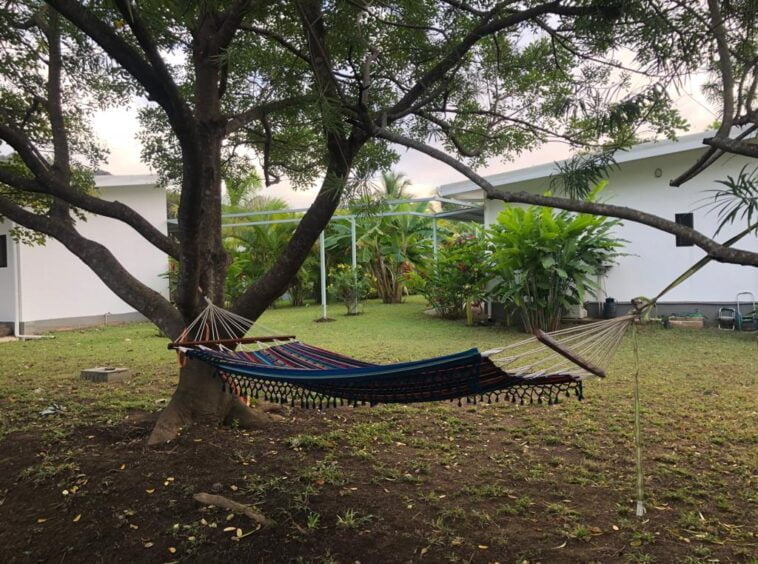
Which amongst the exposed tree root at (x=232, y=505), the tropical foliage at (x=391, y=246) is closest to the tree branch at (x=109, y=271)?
the exposed tree root at (x=232, y=505)

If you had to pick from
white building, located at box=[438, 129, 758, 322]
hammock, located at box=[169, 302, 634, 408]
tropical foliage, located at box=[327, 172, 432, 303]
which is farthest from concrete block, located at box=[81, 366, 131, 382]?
tropical foliage, located at box=[327, 172, 432, 303]

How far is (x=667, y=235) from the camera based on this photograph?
7195 mm

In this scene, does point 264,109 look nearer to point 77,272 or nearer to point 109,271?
point 109,271

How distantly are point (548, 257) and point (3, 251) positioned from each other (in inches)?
335

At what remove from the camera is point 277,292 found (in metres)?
3.19

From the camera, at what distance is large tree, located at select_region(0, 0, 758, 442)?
2273mm

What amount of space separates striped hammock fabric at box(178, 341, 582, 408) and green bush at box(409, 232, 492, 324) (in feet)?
17.4

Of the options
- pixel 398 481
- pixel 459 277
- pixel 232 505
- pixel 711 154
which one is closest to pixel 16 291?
pixel 459 277

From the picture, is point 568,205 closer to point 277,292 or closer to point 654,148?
point 277,292

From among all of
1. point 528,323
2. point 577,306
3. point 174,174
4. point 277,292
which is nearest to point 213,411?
point 277,292

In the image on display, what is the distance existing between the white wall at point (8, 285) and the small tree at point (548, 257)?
7406mm

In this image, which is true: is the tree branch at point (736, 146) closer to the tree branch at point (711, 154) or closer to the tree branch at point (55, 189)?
the tree branch at point (711, 154)

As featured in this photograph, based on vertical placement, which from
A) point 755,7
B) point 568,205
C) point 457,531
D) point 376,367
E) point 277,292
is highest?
point 755,7

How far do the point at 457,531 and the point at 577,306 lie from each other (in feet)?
20.0
